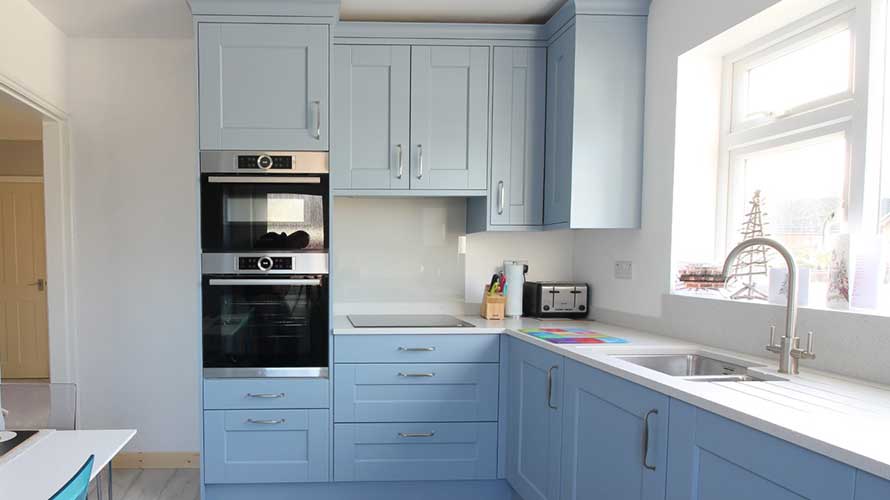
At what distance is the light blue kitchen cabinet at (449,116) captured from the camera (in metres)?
2.42

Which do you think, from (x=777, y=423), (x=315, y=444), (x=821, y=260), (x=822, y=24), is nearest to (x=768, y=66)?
(x=822, y=24)

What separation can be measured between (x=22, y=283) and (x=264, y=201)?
4.13 metres

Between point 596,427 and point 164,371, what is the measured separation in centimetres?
245

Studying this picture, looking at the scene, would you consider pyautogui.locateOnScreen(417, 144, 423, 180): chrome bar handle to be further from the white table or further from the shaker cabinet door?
the white table

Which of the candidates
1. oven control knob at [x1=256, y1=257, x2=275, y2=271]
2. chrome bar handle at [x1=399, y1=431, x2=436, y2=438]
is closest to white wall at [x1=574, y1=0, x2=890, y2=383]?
chrome bar handle at [x1=399, y1=431, x2=436, y2=438]

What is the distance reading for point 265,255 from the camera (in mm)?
2254

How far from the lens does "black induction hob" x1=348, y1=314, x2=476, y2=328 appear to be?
241 cm

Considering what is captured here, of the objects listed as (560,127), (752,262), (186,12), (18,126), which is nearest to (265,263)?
(186,12)

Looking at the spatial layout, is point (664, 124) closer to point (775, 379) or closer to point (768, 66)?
point (768, 66)

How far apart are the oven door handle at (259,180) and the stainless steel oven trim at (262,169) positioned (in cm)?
3

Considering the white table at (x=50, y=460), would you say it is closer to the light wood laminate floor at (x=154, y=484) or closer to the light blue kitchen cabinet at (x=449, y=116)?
the light wood laminate floor at (x=154, y=484)

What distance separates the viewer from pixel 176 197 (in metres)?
2.76

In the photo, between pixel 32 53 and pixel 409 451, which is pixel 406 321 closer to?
pixel 409 451

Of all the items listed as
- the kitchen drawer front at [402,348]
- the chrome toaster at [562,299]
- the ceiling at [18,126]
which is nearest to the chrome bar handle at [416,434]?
the kitchen drawer front at [402,348]
